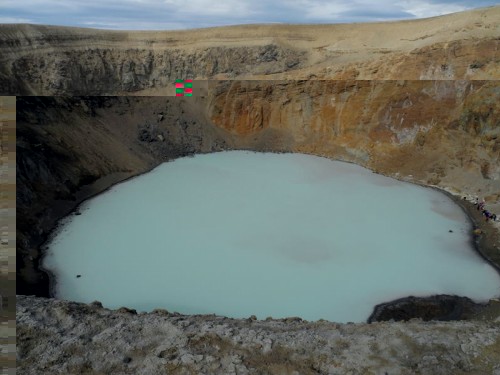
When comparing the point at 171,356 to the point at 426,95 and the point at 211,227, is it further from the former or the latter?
the point at 426,95

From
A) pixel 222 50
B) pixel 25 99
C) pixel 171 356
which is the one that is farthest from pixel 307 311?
pixel 222 50

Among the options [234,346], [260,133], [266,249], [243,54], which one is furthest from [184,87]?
[234,346]

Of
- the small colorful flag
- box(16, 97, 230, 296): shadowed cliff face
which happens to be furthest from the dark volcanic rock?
the small colorful flag

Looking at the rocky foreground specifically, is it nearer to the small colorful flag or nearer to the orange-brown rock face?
the orange-brown rock face

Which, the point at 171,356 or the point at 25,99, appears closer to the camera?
the point at 171,356

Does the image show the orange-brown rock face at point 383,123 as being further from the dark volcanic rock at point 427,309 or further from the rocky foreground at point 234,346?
the rocky foreground at point 234,346

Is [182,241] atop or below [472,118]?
below
